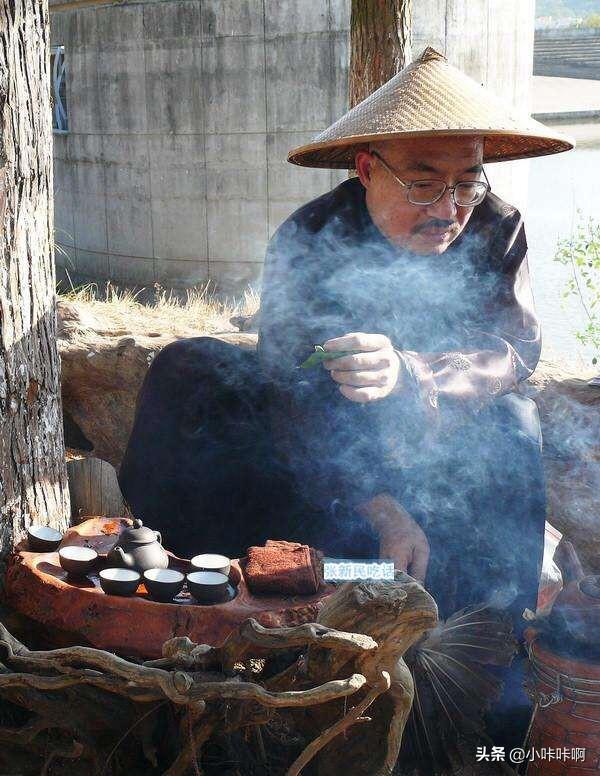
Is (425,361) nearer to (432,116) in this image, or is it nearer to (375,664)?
(432,116)

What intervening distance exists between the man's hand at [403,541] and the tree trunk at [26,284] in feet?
3.51

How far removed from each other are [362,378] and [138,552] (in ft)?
2.65

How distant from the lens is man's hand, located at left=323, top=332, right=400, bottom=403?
8.57ft

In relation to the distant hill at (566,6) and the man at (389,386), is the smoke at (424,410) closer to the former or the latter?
the man at (389,386)

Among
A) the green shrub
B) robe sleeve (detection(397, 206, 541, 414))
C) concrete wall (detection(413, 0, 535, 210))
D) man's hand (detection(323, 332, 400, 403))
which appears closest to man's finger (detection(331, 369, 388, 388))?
man's hand (detection(323, 332, 400, 403))

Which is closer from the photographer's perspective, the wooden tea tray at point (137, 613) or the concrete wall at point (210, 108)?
the wooden tea tray at point (137, 613)

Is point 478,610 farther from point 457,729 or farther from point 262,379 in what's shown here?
point 262,379

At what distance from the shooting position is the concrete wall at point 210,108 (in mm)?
8891

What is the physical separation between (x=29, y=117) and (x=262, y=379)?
1.19m

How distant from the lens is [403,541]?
9.02 ft

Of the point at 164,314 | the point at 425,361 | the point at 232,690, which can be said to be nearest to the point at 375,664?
the point at 232,690

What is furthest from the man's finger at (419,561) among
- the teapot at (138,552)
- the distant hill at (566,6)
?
the distant hill at (566,6)

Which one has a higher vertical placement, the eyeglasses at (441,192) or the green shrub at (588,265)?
the eyeglasses at (441,192)

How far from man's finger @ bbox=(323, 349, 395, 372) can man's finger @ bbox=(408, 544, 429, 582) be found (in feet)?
1.89
